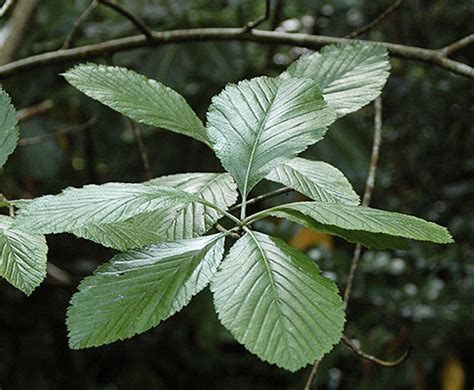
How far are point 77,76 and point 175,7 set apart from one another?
90 centimetres

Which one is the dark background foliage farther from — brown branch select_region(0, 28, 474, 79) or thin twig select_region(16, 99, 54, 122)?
brown branch select_region(0, 28, 474, 79)

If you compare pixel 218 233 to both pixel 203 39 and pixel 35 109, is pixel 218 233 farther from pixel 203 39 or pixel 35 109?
pixel 35 109

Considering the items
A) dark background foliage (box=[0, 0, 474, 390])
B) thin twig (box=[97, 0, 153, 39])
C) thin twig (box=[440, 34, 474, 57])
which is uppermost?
thin twig (box=[440, 34, 474, 57])

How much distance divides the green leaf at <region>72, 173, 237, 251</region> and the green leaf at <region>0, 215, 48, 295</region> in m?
0.03

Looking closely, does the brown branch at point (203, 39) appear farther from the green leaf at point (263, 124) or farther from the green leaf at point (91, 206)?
the green leaf at point (91, 206)

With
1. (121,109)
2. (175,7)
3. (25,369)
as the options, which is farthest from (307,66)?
(25,369)


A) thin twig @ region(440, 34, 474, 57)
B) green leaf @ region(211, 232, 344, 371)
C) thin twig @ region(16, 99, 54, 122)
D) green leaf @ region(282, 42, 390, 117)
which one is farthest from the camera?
thin twig @ region(16, 99, 54, 122)

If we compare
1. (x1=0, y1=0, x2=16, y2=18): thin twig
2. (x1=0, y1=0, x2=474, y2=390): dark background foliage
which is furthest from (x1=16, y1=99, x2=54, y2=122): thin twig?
(x1=0, y1=0, x2=16, y2=18): thin twig

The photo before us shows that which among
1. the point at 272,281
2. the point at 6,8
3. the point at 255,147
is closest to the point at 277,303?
the point at 272,281

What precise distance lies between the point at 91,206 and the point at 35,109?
1.05m

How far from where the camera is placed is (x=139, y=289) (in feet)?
1.15

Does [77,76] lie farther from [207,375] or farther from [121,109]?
[207,375]

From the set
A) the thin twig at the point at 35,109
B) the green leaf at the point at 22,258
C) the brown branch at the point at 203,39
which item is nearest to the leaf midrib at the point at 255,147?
the green leaf at the point at 22,258

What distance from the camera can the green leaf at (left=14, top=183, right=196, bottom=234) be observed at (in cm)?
34
